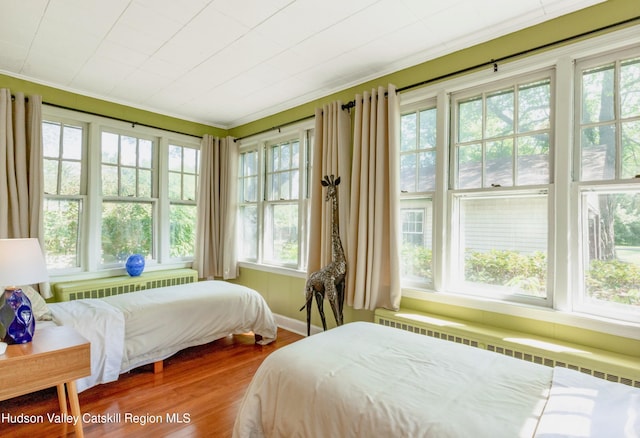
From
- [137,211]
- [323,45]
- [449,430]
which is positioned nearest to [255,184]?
[137,211]

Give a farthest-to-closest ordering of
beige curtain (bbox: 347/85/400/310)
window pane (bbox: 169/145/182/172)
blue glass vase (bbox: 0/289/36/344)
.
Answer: window pane (bbox: 169/145/182/172) → beige curtain (bbox: 347/85/400/310) → blue glass vase (bbox: 0/289/36/344)

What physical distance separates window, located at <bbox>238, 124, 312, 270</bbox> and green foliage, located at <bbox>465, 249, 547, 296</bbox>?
1886 millimetres

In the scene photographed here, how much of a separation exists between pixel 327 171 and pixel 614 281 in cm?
231

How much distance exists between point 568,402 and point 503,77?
2.08 metres

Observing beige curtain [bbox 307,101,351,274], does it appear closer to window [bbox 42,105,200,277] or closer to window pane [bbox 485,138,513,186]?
window pane [bbox 485,138,513,186]

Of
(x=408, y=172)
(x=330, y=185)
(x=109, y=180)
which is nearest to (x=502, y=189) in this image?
(x=408, y=172)

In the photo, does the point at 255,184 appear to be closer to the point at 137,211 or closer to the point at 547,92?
the point at 137,211

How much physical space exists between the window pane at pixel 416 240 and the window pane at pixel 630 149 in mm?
1224

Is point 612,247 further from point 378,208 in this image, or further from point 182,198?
point 182,198

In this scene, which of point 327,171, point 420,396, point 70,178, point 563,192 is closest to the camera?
point 420,396

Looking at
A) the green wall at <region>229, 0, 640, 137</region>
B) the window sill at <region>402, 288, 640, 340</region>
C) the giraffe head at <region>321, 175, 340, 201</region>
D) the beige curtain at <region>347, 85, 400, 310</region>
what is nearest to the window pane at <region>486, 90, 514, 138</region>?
the green wall at <region>229, 0, 640, 137</region>

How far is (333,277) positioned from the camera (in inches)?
116

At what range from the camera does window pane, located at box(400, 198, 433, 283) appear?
282 cm

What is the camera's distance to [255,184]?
4551 mm
